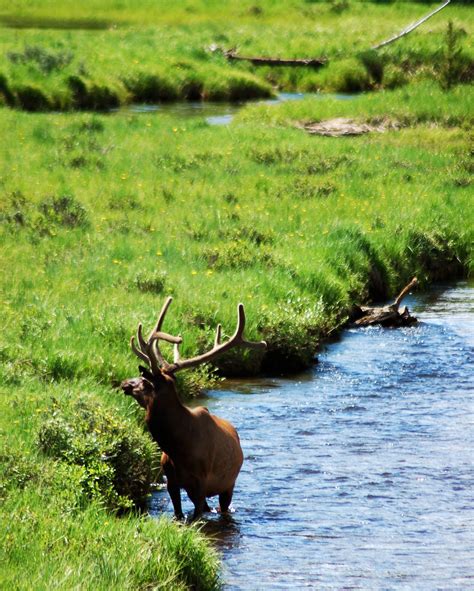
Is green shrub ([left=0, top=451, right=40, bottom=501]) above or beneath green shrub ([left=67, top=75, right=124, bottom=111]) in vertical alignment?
above

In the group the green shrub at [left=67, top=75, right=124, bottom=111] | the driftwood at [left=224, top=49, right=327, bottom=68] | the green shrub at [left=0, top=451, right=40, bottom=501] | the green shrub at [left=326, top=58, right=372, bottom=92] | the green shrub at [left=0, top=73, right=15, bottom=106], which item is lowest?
the green shrub at [left=326, top=58, right=372, bottom=92]

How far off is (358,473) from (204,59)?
36.3 meters

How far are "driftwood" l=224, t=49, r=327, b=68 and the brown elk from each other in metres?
36.3

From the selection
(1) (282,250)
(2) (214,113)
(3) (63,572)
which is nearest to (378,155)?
(1) (282,250)

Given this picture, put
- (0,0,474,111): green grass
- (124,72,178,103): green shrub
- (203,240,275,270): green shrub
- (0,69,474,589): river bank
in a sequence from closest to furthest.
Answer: (0,69,474,589): river bank → (203,240,275,270): green shrub → (0,0,474,111): green grass → (124,72,178,103): green shrub

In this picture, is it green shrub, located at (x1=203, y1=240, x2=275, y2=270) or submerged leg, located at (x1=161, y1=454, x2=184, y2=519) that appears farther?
green shrub, located at (x1=203, y1=240, x2=275, y2=270)

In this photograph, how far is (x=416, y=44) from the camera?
45.4 metres

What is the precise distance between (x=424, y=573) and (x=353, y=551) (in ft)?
2.19

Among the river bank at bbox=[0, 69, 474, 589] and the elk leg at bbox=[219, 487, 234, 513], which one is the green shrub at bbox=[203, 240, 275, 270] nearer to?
A: the river bank at bbox=[0, 69, 474, 589]

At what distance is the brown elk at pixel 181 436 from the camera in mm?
10320

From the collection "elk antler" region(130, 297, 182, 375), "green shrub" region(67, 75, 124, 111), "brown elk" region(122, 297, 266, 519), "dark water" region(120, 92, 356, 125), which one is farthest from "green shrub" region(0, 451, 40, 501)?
"green shrub" region(67, 75, 124, 111)

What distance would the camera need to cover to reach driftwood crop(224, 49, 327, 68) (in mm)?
46000

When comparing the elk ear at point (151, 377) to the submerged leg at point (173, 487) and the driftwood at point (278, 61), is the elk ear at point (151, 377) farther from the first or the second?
the driftwood at point (278, 61)

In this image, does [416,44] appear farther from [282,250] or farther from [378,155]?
[282,250]
